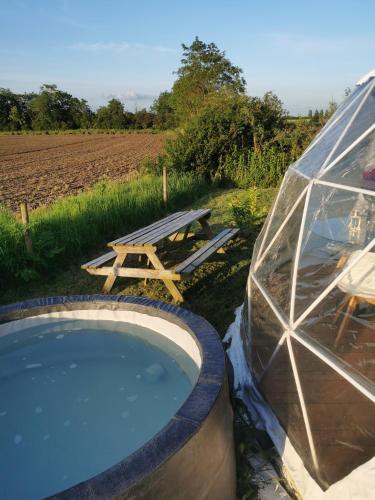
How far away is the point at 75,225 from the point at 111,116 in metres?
75.1

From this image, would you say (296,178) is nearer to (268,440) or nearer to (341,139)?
(341,139)

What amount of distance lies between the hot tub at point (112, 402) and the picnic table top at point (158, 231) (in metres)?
1.74

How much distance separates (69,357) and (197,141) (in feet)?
40.3

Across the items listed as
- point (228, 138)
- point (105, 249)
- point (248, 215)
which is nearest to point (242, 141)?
point (228, 138)

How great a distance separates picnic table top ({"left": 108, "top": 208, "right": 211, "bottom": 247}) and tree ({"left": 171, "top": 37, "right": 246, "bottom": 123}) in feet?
78.7

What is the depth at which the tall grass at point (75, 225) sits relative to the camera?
6.52 meters

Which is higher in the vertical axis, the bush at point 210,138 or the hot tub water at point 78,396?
the bush at point 210,138

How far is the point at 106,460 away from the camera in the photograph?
288cm

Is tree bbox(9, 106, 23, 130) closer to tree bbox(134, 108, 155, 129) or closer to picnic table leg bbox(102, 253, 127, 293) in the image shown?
tree bbox(134, 108, 155, 129)

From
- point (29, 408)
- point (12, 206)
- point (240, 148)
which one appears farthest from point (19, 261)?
point (240, 148)

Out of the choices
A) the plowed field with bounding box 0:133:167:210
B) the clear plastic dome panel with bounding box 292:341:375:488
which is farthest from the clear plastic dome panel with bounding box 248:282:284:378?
the plowed field with bounding box 0:133:167:210

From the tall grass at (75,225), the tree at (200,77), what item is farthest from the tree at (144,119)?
the tall grass at (75,225)

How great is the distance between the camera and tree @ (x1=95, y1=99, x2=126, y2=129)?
7638 centimetres

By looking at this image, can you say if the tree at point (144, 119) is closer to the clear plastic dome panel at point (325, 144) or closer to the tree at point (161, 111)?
the tree at point (161, 111)
